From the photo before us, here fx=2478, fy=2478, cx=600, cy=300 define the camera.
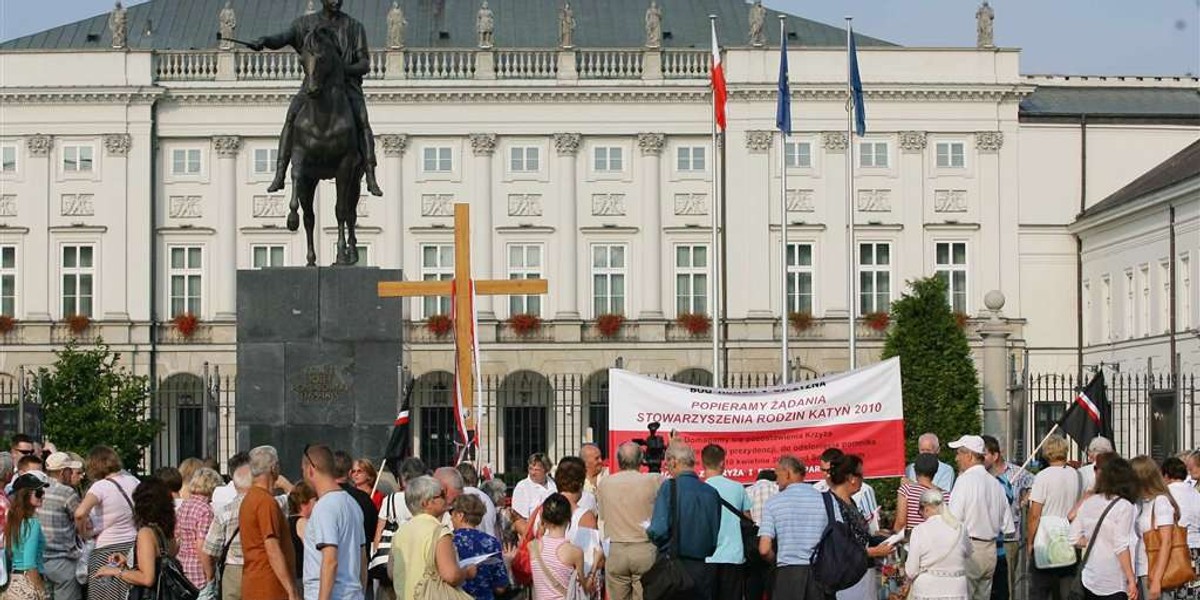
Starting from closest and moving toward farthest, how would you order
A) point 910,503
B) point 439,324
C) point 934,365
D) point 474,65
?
point 910,503
point 934,365
point 439,324
point 474,65

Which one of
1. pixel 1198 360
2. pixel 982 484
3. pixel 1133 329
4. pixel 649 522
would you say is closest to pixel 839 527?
pixel 649 522

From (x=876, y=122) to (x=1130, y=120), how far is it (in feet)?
24.6

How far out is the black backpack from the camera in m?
16.7

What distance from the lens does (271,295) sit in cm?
2266

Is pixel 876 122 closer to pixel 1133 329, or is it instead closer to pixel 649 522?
pixel 1133 329

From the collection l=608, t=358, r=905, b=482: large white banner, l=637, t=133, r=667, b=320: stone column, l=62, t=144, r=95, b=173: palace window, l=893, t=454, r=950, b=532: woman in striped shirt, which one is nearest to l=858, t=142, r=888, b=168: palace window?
l=637, t=133, r=667, b=320: stone column

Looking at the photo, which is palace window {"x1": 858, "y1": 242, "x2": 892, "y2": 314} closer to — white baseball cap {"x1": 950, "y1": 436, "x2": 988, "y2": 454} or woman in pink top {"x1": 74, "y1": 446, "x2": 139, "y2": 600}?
white baseball cap {"x1": 950, "y1": 436, "x2": 988, "y2": 454}

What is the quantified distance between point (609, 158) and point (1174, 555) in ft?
165

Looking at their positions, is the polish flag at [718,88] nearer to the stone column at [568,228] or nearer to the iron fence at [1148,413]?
the iron fence at [1148,413]

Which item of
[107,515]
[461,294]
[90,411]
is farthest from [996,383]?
[107,515]

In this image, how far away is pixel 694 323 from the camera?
6569cm

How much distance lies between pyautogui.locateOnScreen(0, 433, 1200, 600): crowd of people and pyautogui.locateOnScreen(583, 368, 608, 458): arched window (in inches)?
1717

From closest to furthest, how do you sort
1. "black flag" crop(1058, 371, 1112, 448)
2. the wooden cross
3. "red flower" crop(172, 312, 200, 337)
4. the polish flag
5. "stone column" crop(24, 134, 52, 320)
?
Answer: the wooden cross → "black flag" crop(1058, 371, 1112, 448) → the polish flag → "red flower" crop(172, 312, 200, 337) → "stone column" crop(24, 134, 52, 320)

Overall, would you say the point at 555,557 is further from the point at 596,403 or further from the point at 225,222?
the point at 225,222
